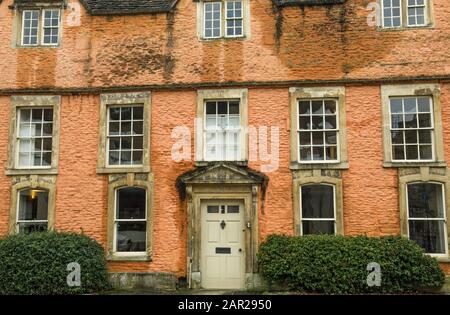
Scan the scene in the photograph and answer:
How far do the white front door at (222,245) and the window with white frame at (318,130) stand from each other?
2.45m

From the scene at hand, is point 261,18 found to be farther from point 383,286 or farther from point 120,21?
point 383,286

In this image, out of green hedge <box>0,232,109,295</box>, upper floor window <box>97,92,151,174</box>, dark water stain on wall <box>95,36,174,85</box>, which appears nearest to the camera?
green hedge <box>0,232,109,295</box>

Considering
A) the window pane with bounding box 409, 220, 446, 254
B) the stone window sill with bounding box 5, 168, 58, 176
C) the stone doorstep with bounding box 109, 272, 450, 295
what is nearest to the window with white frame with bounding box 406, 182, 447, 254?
the window pane with bounding box 409, 220, 446, 254

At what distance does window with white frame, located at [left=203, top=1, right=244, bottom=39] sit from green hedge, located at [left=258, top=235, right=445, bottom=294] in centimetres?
641

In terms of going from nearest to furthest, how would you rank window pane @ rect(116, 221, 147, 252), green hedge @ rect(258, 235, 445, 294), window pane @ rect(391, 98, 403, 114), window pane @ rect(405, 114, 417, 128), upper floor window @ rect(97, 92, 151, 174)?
green hedge @ rect(258, 235, 445, 294)
window pane @ rect(405, 114, 417, 128)
window pane @ rect(391, 98, 403, 114)
window pane @ rect(116, 221, 147, 252)
upper floor window @ rect(97, 92, 151, 174)

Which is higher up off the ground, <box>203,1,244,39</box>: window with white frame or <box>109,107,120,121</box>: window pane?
<box>203,1,244,39</box>: window with white frame

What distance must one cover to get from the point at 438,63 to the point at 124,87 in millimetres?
8890

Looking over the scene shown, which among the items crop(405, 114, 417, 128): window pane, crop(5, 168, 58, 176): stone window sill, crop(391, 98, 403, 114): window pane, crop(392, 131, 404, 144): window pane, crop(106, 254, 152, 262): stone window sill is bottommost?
crop(106, 254, 152, 262): stone window sill

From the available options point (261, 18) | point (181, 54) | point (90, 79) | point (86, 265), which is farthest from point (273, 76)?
point (86, 265)

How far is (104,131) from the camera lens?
1438 centimetres

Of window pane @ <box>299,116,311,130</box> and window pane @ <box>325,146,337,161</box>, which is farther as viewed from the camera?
window pane @ <box>299,116,311,130</box>

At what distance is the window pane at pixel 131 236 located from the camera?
13.9 meters

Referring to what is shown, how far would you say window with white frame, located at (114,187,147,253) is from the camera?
45.8ft

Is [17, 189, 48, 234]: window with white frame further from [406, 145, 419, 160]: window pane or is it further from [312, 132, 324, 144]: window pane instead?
[406, 145, 419, 160]: window pane
